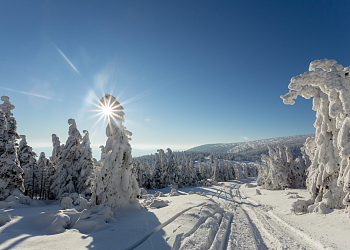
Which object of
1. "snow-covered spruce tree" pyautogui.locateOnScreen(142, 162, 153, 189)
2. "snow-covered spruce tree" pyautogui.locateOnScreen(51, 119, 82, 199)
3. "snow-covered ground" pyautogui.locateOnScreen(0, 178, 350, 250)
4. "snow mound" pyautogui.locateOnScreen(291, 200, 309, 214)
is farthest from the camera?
"snow-covered spruce tree" pyautogui.locateOnScreen(142, 162, 153, 189)

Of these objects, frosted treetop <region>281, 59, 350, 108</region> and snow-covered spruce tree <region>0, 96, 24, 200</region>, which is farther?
snow-covered spruce tree <region>0, 96, 24, 200</region>

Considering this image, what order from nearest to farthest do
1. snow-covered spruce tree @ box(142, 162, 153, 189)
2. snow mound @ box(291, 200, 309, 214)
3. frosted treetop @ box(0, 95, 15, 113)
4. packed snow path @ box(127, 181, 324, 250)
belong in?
1. packed snow path @ box(127, 181, 324, 250)
2. snow mound @ box(291, 200, 309, 214)
3. frosted treetop @ box(0, 95, 15, 113)
4. snow-covered spruce tree @ box(142, 162, 153, 189)

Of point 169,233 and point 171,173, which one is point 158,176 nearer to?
point 171,173

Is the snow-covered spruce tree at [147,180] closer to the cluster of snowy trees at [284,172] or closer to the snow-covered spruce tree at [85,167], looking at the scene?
the snow-covered spruce tree at [85,167]

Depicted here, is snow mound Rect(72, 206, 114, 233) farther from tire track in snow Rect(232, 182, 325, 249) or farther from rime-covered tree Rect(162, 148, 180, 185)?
rime-covered tree Rect(162, 148, 180, 185)

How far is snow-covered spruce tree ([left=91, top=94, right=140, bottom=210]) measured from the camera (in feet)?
36.7

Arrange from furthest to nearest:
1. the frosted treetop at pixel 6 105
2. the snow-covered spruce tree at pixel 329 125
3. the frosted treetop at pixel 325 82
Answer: the frosted treetop at pixel 6 105 < the frosted treetop at pixel 325 82 < the snow-covered spruce tree at pixel 329 125

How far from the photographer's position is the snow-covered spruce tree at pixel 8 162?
54.5 ft

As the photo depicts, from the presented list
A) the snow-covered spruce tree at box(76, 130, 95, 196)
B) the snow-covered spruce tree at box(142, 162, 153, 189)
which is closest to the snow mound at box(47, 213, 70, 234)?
the snow-covered spruce tree at box(76, 130, 95, 196)

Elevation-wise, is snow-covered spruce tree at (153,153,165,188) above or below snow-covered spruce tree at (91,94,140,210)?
below

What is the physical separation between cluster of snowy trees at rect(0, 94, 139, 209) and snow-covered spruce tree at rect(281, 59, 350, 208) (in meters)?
12.4

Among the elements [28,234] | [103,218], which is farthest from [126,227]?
[28,234]

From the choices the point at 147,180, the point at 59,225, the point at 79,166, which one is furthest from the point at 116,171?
the point at 147,180

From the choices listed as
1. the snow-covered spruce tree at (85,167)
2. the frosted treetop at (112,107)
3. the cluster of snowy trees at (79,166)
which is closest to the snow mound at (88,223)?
the cluster of snowy trees at (79,166)
